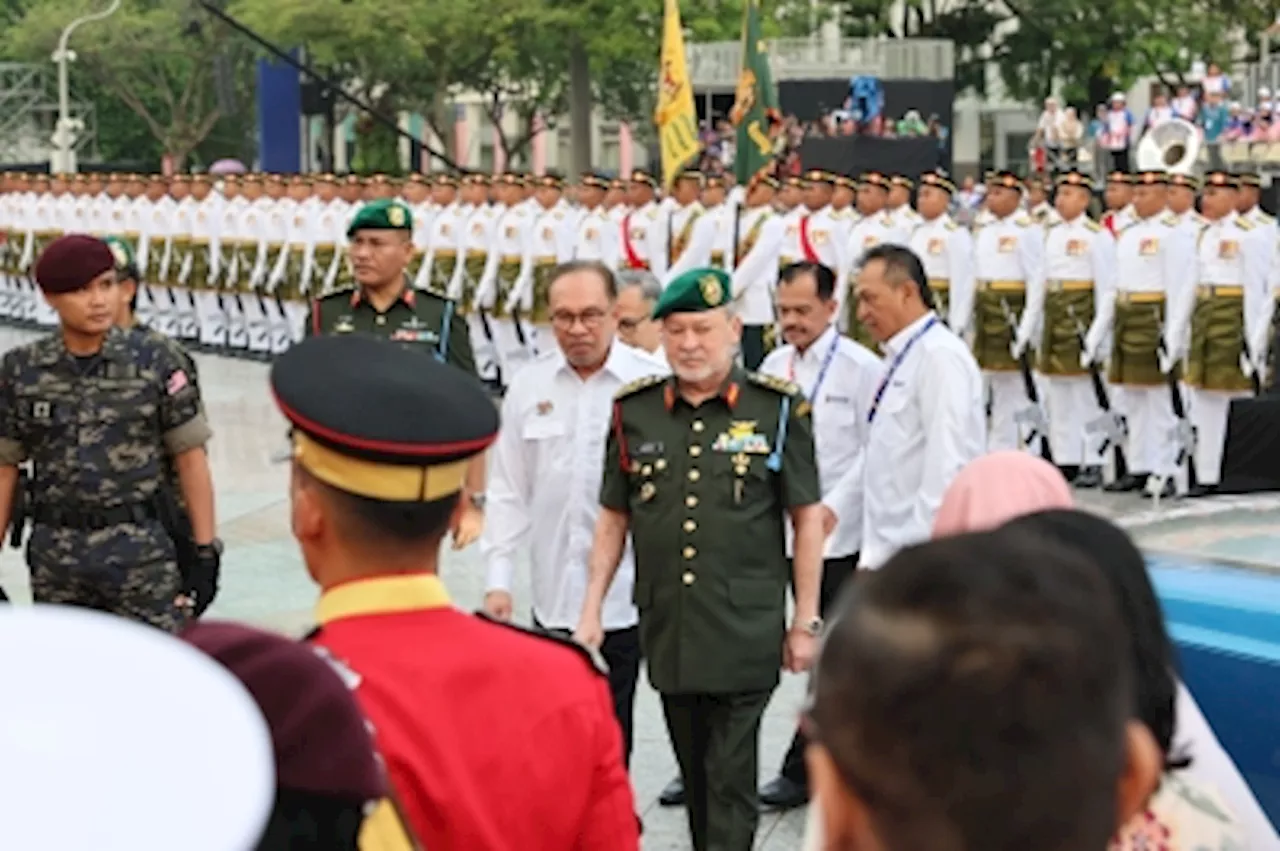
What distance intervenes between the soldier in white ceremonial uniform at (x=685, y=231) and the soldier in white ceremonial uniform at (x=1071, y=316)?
14.4 ft

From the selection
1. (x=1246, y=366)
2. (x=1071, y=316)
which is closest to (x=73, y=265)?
(x=1246, y=366)

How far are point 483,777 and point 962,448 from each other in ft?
11.9

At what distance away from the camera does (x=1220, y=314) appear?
39.8 feet

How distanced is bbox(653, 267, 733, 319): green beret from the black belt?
4.43 feet

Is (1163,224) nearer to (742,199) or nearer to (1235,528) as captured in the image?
(742,199)

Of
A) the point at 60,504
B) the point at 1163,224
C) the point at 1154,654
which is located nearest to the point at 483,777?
the point at 1154,654

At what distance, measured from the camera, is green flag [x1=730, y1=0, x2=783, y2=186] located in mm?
18125

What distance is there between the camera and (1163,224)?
40.6 ft

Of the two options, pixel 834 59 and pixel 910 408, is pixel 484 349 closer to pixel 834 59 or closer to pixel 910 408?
pixel 910 408

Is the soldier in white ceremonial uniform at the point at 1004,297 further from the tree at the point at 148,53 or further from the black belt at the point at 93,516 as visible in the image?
the tree at the point at 148,53

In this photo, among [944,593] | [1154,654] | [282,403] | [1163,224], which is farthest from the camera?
[1163,224]

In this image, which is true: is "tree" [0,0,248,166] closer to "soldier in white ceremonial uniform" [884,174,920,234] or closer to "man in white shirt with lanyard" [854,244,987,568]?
"soldier in white ceremonial uniform" [884,174,920,234]

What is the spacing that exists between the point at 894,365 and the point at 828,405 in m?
0.37

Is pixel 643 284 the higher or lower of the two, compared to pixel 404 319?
higher
